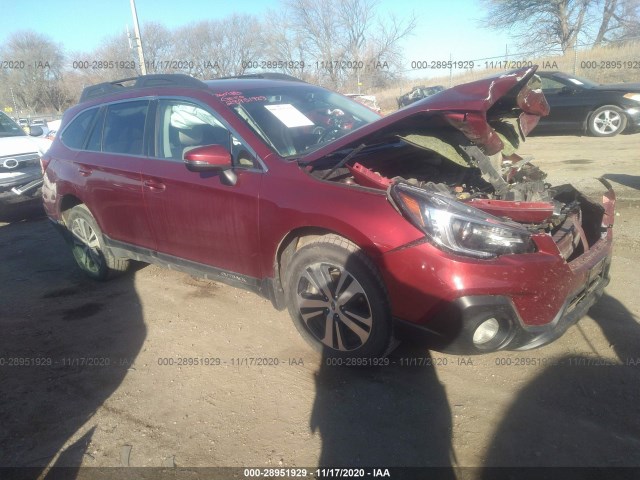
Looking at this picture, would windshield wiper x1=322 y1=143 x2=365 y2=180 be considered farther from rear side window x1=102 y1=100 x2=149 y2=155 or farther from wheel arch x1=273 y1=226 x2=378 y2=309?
rear side window x1=102 y1=100 x2=149 y2=155

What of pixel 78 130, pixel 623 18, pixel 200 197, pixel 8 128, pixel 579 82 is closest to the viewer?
pixel 200 197

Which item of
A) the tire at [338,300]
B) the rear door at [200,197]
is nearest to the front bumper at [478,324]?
the tire at [338,300]

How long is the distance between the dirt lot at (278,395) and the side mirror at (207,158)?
1269mm

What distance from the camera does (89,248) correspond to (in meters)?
4.64

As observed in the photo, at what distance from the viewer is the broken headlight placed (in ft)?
7.82

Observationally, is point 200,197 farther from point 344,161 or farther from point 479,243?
point 479,243

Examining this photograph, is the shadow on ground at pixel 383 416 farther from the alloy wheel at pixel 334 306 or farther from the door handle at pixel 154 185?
the door handle at pixel 154 185

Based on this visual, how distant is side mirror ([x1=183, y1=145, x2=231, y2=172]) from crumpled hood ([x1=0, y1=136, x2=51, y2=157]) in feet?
21.3

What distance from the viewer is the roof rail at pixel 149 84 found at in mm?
3711

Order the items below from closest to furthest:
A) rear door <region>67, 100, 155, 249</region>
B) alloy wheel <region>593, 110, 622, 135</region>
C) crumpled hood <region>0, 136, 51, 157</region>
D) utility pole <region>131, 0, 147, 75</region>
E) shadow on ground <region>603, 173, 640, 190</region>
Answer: rear door <region>67, 100, 155, 249</region> → shadow on ground <region>603, 173, 640, 190</region> → crumpled hood <region>0, 136, 51, 157</region> → alloy wheel <region>593, 110, 622, 135</region> → utility pole <region>131, 0, 147, 75</region>

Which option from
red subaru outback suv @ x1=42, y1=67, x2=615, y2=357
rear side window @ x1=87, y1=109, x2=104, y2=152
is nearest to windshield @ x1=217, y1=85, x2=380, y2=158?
red subaru outback suv @ x1=42, y1=67, x2=615, y2=357

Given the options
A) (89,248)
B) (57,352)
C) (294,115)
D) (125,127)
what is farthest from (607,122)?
(57,352)

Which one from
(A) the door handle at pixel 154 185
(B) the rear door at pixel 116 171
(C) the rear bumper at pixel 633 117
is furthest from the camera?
(C) the rear bumper at pixel 633 117

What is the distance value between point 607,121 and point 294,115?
10.0 metres
